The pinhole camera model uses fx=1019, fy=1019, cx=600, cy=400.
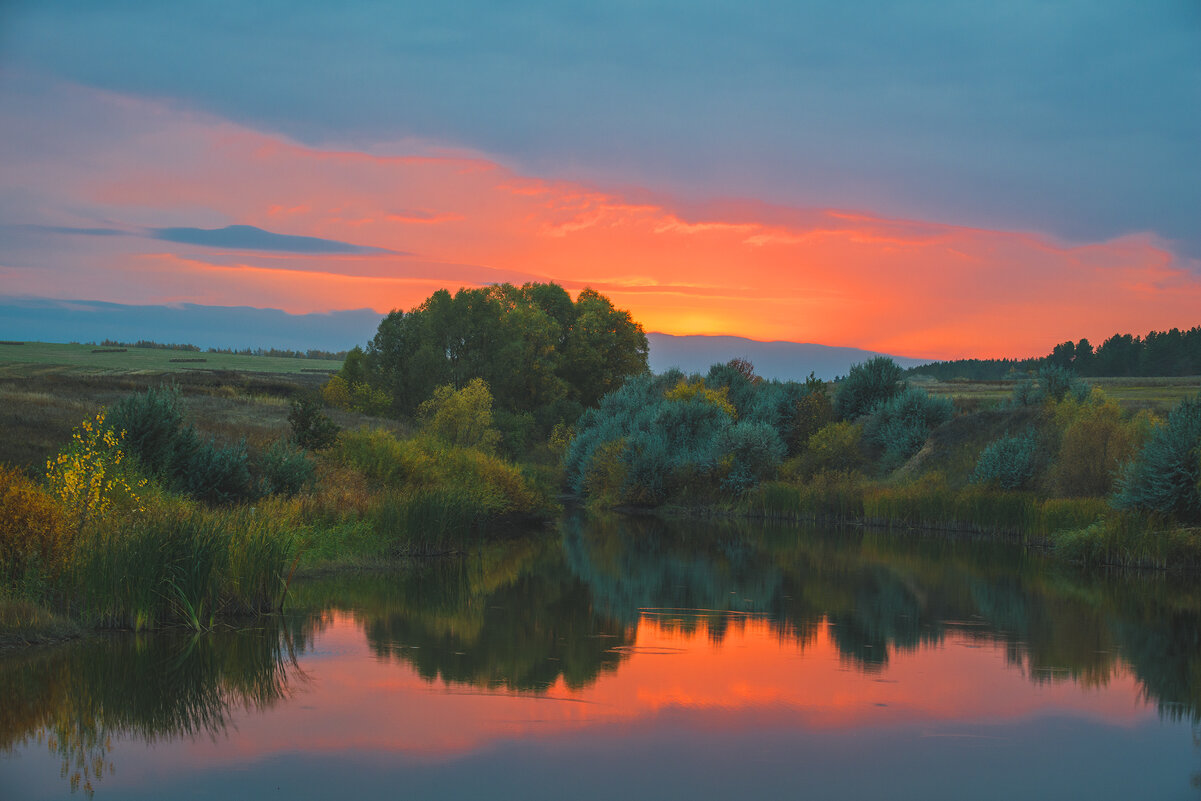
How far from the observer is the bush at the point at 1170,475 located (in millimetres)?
22297

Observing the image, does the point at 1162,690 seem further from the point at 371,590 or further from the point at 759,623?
the point at 371,590

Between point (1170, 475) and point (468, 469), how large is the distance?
1746 cm

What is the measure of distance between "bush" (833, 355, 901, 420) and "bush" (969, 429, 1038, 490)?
13880mm

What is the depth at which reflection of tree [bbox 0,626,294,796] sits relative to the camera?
28.1ft

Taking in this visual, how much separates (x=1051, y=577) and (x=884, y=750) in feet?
45.9

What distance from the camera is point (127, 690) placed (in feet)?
32.3

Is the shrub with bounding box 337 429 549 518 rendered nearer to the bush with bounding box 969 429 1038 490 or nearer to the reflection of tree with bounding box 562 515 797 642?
the reflection of tree with bounding box 562 515 797 642

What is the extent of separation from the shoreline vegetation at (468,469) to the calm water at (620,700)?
1.09 metres

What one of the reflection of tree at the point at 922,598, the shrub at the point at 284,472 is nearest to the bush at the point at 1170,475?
the reflection of tree at the point at 922,598

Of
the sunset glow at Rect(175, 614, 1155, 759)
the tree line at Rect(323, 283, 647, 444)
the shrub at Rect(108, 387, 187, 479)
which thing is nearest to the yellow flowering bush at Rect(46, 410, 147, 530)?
the shrub at Rect(108, 387, 187, 479)

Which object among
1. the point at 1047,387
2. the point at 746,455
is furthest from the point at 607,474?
the point at 1047,387

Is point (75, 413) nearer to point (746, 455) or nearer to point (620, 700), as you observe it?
point (620, 700)

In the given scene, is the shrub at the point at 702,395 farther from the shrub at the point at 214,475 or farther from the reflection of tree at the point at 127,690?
the reflection of tree at the point at 127,690

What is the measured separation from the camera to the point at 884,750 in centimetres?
901
